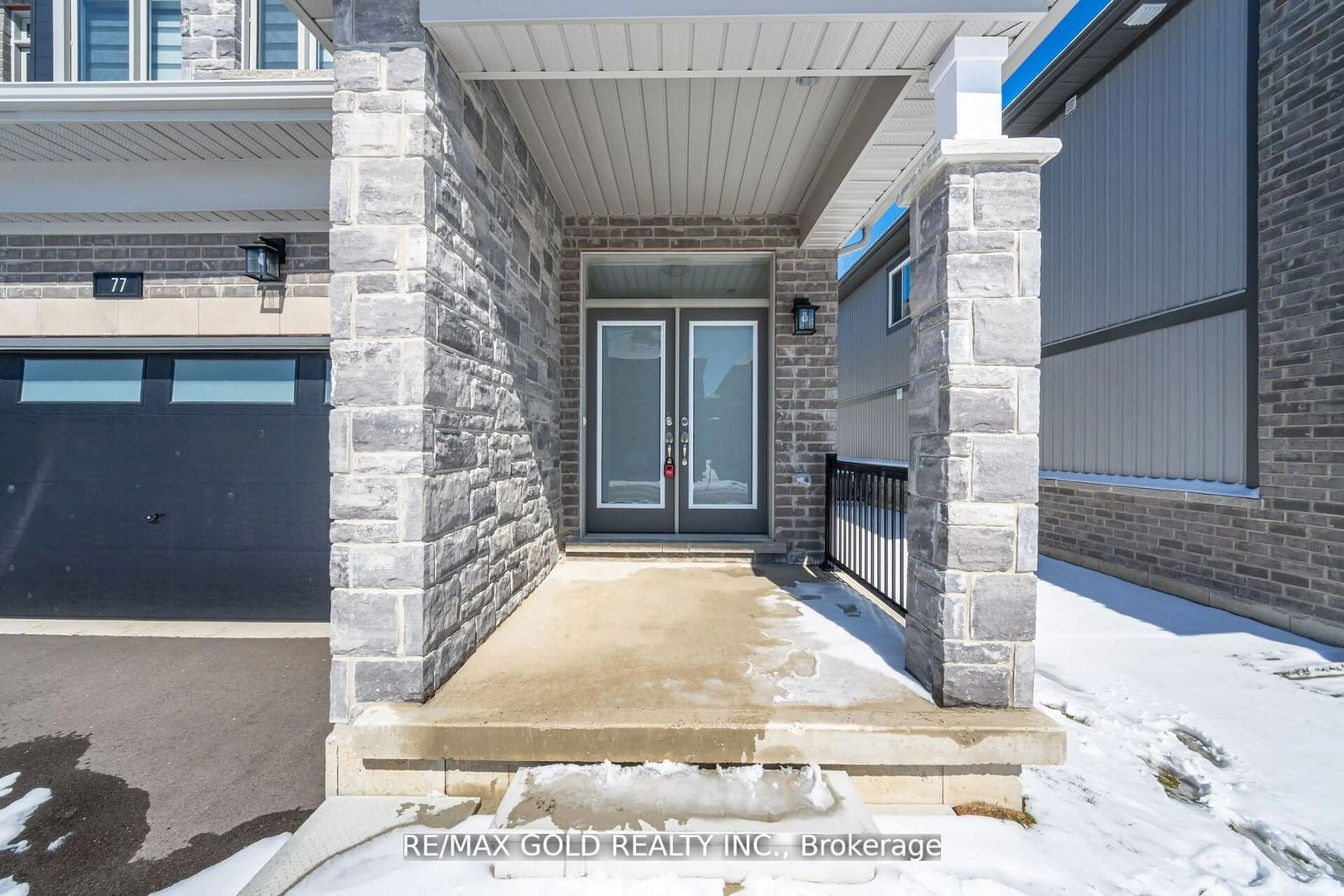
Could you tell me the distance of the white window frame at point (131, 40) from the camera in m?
4.07

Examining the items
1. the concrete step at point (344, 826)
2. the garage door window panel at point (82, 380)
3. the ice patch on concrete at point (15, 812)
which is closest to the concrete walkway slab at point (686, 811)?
the concrete step at point (344, 826)

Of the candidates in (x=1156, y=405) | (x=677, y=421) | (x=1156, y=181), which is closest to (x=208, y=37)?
(x=677, y=421)

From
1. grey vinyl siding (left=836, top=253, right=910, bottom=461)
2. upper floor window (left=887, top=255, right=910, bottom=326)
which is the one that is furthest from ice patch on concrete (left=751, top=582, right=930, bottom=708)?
upper floor window (left=887, top=255, right=910, bottom=326)

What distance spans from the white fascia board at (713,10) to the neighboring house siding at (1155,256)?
147 inches

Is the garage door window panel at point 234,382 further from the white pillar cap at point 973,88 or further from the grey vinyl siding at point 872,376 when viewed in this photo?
the grey vinyl siding at point 872,376

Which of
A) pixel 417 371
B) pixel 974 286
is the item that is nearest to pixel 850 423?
pixel 974 286

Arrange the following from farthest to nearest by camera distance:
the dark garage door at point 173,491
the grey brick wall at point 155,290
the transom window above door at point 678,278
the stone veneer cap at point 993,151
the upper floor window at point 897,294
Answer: the upper floor window at point 897,294, the transom window above door at point 678,278, the dark garage door at point 173,491, the grey brick wall at point 155,290, the stone veneer cap at point 993,151

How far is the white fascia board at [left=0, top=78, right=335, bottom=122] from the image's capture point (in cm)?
275

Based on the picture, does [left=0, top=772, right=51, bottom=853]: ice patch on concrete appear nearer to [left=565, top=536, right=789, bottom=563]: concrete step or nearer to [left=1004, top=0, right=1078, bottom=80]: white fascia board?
[left=565, top=536, right=789, bottom=563]: concrete step

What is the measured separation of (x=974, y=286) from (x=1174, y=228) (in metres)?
4.30

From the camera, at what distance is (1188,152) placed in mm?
4457

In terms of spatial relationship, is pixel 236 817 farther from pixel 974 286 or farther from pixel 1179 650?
pixel 1179 650

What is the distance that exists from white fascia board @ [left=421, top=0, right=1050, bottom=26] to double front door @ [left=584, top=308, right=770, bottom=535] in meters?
2.61

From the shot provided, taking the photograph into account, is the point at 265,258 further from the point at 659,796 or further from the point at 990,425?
the point at 990,425
